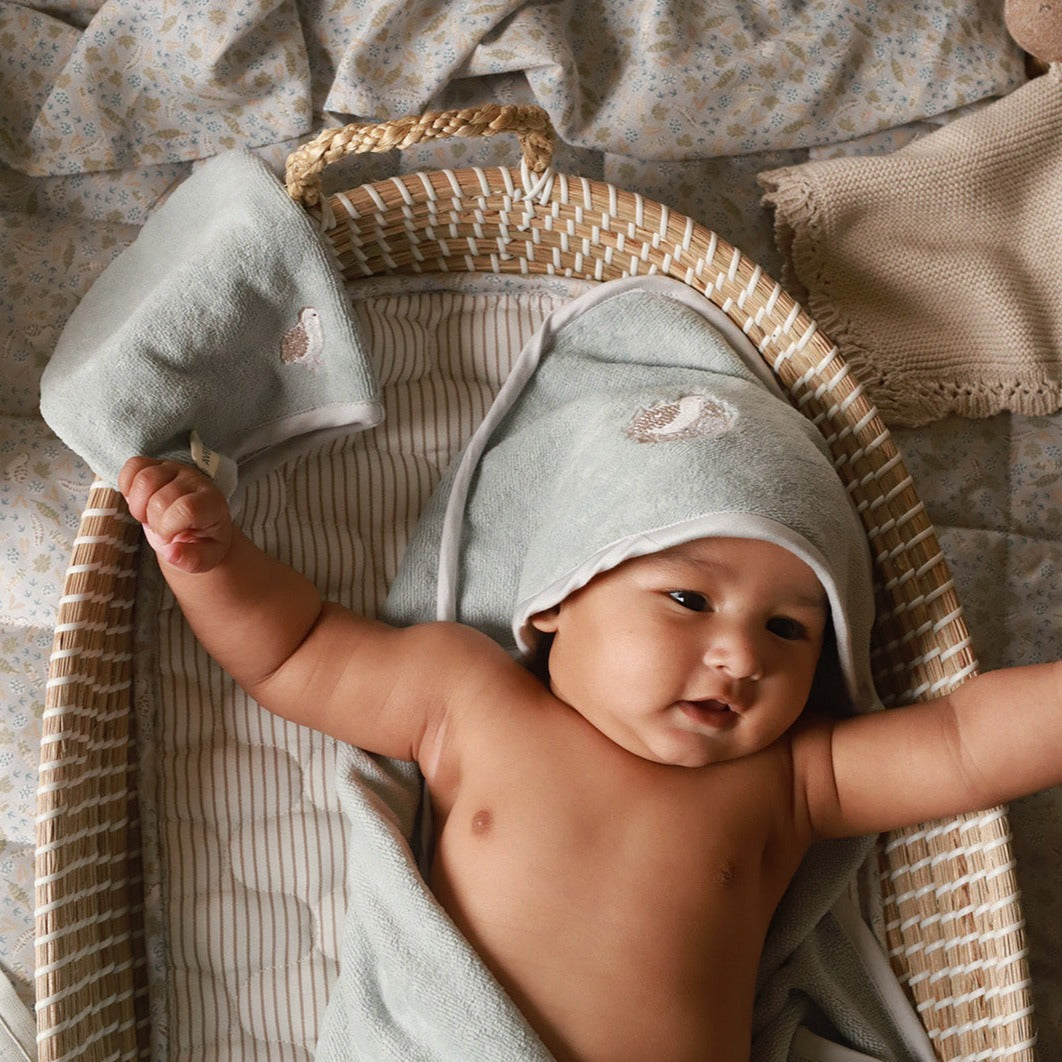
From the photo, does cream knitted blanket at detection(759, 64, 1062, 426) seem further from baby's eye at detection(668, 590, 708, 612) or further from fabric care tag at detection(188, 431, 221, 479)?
fabric care tag at detection(188, 431, 221, 479)

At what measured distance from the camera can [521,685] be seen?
48.9 inches

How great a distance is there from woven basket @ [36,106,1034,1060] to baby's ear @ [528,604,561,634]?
1.20ft

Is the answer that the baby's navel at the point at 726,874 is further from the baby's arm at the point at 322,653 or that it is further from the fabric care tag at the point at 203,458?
the fabric care tag at the point at 203,458

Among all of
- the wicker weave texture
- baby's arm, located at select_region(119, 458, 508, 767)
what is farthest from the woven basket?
baby's arm, located at select_region(119, 458, 508, 767)

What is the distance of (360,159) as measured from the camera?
1561 millimetres

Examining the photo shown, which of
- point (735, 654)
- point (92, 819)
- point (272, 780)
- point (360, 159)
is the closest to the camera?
point (735, 654)

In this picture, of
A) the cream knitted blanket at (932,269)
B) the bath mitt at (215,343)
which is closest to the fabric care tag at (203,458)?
the bath mitt at (215,343)

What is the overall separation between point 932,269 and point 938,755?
728 mm

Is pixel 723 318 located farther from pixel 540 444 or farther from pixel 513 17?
pixel 513 17

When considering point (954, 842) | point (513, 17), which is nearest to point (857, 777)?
point (954, 842)

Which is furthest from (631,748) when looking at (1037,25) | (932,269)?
(1037,25)

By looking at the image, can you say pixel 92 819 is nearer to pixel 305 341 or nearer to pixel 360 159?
pixel 305 341

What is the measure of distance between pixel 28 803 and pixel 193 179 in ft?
2.46

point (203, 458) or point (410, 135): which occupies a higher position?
point (410, 135)
